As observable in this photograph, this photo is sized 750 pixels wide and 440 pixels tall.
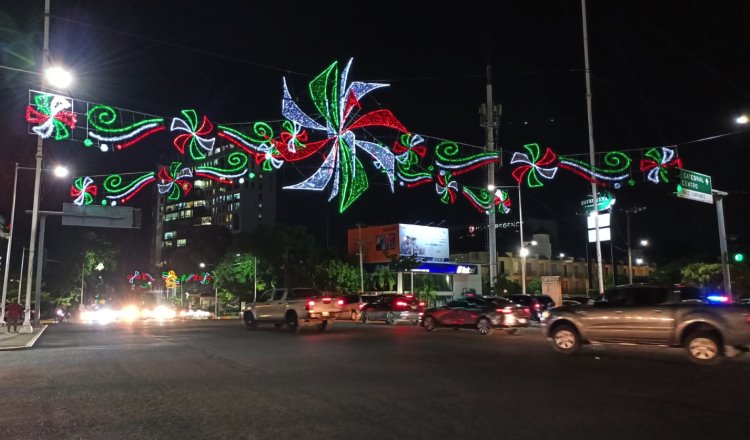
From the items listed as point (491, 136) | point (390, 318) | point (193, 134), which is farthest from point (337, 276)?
point (193, 134)

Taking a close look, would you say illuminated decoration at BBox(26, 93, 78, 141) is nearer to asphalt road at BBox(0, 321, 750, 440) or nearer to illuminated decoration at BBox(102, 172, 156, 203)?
illuminated decoration at BBox(102, 172, 156, 203)

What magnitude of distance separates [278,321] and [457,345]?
9.25 m

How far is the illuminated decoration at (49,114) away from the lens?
50.9 feet

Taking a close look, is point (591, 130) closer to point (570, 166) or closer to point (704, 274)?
point (570, 166)

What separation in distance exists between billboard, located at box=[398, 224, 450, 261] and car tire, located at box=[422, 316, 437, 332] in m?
26.2

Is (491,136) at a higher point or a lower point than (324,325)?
higher

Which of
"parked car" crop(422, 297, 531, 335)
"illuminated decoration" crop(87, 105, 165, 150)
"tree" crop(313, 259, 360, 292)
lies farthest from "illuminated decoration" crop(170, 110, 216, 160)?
"tree" crop(313, 259, 360, 292)

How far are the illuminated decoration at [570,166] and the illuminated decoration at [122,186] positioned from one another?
1402 cm

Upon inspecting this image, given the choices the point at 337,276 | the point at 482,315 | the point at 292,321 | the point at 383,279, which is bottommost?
the point at 292,321

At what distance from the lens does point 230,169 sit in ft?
60.5

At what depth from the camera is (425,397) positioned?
27.1 ft

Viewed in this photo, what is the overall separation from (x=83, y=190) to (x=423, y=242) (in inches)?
1394

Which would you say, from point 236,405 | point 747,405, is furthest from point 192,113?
point 747,405

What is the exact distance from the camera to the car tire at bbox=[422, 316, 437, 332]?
22078mm
